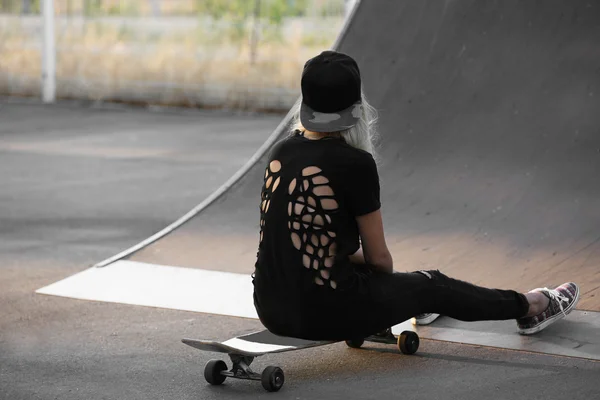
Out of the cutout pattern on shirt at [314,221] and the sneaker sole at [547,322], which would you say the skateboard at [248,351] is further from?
the sneaker sole at [547,322]

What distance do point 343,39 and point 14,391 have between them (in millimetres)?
4374

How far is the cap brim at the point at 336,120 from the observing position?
14.0 feet

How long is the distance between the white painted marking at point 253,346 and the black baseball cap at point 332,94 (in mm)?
903

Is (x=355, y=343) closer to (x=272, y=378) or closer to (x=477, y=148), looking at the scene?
(x=272, y=378)

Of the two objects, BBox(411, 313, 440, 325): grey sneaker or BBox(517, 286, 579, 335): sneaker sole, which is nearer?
BBox(517, 286, 579, 335): sneaker sole

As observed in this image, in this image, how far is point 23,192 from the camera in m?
9.49

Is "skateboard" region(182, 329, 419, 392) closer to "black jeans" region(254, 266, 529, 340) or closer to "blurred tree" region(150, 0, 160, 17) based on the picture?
"black jeans" region(254, 266, 529, 340)

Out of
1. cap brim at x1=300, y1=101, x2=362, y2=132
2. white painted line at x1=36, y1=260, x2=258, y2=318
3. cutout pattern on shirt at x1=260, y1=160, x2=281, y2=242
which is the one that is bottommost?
white painted line at x1=36, y1=260, x2=258, y2=318

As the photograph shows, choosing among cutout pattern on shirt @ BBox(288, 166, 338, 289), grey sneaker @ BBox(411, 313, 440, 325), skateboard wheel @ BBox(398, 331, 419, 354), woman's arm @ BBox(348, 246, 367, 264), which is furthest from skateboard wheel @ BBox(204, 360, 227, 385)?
grey sneaker @ BBox(411, 313, 440, 325)

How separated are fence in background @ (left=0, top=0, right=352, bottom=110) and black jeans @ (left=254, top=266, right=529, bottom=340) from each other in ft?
40.7

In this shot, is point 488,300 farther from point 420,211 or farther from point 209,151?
point 209,151

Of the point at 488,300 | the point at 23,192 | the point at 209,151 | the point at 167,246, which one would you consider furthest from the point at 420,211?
the point at 209,151

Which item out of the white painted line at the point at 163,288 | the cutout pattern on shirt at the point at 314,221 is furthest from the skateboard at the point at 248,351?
the white painted line at the point at 163,288

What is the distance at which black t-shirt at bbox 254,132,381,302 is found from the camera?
13.8 feet
